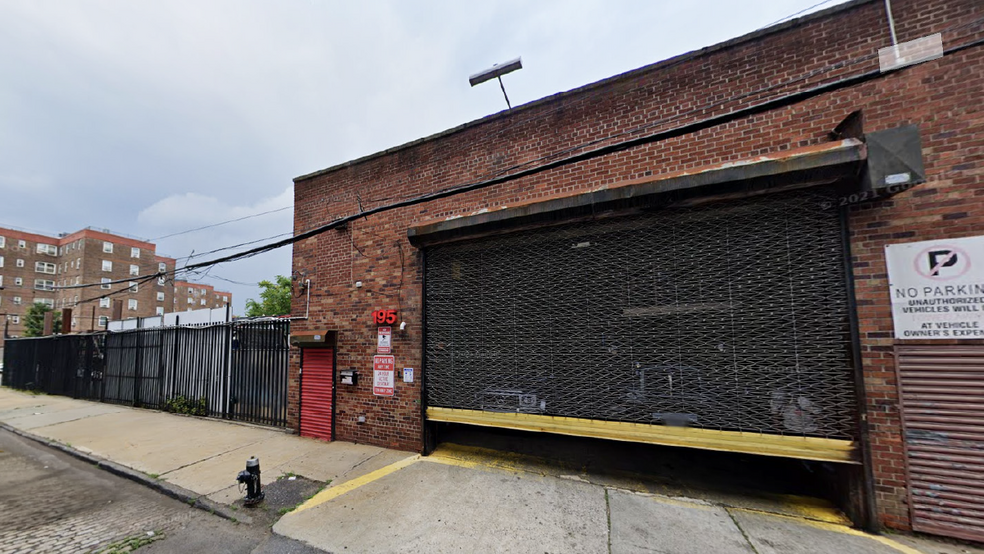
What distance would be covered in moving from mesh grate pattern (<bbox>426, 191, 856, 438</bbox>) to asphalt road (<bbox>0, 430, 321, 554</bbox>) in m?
3.03

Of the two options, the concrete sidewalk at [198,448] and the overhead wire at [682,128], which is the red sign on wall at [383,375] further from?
the overhead wire at [682,128]

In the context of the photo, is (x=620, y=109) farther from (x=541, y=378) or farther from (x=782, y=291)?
(x=541, y=378)

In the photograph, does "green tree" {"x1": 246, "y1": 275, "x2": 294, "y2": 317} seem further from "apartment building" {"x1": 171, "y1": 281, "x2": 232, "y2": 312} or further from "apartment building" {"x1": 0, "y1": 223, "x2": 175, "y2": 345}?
"apartment building" {"x1": 171, "y1": 281, "x2": 232, "y2": 312}

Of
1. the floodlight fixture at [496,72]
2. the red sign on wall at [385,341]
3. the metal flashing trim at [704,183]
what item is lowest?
the red sign on wall at [385,341]

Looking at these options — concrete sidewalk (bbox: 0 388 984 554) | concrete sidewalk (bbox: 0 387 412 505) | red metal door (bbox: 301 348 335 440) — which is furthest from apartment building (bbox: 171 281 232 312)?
concrete sidewalk (bbox: 0 388 984 554)

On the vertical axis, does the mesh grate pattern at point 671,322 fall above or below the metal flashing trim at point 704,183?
below

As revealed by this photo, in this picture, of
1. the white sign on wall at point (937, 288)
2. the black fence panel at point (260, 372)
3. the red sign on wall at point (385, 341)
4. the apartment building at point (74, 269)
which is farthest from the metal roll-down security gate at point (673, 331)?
the apartment building at point (74, 269)

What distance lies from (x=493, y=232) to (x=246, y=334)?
7.28 metres

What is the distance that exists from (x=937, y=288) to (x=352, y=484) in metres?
7.40

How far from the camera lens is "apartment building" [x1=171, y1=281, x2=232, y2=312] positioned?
196 ft

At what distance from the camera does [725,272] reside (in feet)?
14.3

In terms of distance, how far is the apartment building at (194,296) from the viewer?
196 ft

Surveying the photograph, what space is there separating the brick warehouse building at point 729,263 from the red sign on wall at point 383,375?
0.39ft

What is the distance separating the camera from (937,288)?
3619 mm
